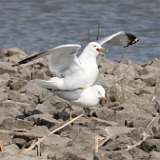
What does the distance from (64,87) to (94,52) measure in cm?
69

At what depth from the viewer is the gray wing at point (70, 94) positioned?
8.94 meters

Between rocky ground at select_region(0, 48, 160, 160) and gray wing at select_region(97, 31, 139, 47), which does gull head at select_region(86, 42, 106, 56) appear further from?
rocky ground at select_region(0, 48, 160, 160)

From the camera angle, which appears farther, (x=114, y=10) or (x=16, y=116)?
(x=114, y=10)

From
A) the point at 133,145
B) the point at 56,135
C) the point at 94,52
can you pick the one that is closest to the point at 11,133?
the point at 56,135

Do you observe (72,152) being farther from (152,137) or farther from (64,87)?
(64,87)

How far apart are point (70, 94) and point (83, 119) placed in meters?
0.53

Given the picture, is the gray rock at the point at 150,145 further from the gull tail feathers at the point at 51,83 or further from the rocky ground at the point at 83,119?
the gull tail feathers at the point at 51,83

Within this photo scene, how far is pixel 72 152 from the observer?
7023 mm

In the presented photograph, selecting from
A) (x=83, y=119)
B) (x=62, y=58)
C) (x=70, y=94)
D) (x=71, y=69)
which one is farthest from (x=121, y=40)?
(x=83, y=119)

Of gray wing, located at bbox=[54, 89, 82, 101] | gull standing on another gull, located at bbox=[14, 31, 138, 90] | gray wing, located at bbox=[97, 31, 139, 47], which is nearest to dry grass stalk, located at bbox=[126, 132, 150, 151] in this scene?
gray wing, located at bbox=[54, 89, 82, 101]

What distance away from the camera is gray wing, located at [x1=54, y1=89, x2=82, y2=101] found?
29.3 feet

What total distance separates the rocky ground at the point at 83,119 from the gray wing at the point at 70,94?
10cm

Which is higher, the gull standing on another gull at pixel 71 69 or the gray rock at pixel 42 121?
the gull standing on another gull at pixel 71 69

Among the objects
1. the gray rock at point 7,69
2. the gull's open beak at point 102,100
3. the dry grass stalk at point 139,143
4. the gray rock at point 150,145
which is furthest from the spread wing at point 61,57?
the gray rock at point 150,145
